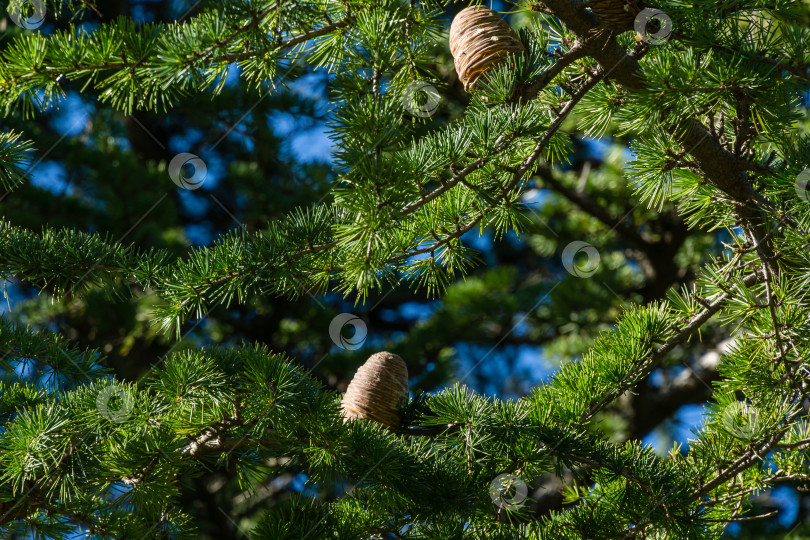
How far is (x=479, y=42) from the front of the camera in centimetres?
82

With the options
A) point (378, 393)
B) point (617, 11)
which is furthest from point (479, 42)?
point (378, 393)

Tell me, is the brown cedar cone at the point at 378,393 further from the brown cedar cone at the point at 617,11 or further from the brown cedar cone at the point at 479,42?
the brown cedar cone at the point at 617,11

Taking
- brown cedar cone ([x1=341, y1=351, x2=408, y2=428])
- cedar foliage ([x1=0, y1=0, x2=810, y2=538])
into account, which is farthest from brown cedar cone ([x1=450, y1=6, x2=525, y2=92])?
brown cedar cone ([x1=341, y1=351, x2=408, y2=428])

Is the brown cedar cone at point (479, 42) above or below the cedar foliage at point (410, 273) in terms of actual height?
above

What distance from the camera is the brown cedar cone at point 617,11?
73 cm

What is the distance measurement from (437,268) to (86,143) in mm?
1898

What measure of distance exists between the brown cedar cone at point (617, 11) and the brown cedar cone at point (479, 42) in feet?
0.33

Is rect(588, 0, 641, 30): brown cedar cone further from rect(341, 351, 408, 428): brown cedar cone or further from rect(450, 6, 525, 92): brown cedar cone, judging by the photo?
rect(341, 351, 408, 428): brown cedar cone

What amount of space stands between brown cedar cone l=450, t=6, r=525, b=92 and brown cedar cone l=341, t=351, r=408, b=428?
36 cm

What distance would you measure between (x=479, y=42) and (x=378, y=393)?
0.44 m

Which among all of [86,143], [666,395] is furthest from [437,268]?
[86,143]

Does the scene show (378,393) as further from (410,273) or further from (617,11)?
(617,11)

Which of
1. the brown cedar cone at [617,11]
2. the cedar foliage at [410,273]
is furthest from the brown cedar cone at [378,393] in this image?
the brown cedar cone at [617,11]

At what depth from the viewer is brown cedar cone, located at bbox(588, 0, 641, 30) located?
2.39ft
